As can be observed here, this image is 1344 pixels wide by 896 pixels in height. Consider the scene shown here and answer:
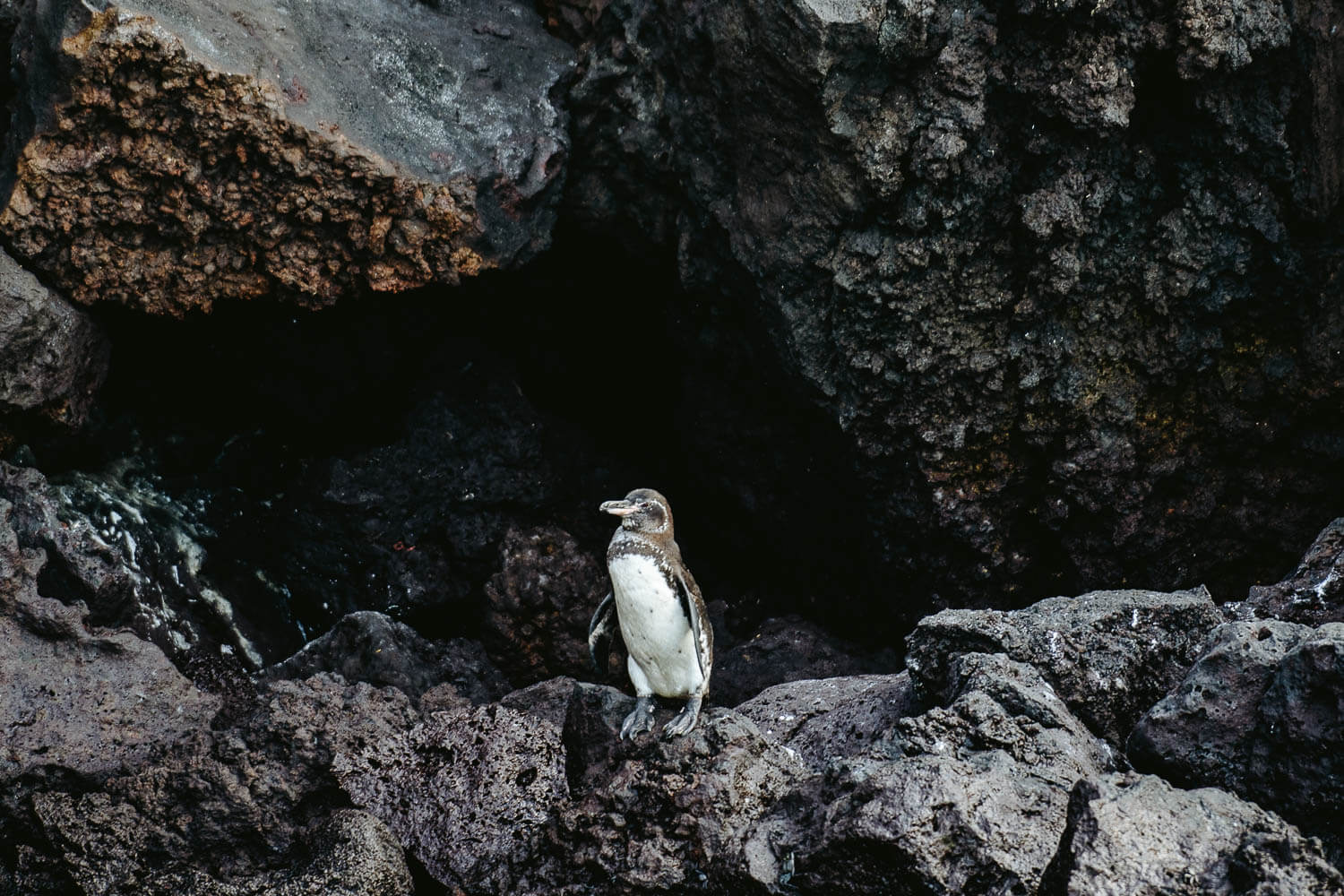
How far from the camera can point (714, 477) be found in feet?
24.7

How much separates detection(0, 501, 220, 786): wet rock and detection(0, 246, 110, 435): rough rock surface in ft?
2.09

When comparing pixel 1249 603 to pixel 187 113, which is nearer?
pixel 1249 603

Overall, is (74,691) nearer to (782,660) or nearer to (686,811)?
(686,811)

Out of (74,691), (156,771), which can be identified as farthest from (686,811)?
(74,691)

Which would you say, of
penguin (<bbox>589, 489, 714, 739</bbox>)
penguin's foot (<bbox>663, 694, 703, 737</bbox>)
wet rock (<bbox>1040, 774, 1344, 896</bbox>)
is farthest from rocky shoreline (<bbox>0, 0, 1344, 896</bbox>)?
wet rock (<bbox>1040, 774, 1344, 896</bbox>)

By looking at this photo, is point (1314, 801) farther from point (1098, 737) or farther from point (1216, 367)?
point (1216, 367)

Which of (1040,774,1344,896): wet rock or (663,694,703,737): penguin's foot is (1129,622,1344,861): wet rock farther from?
(663,694,703,737): penguin's foot

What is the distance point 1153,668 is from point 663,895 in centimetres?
212

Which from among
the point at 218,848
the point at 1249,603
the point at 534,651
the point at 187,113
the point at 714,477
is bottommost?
the point at 218,848

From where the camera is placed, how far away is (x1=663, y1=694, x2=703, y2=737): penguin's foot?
4574 mm

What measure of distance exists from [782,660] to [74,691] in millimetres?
3773

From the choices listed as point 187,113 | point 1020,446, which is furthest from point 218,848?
point 1020,446

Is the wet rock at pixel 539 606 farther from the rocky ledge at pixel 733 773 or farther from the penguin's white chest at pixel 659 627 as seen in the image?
the penguin's white chest at pixel 659 627

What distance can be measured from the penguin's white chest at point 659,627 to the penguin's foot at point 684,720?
19 cm
